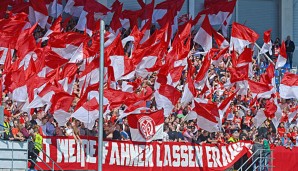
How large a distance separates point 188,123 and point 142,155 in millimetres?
2440

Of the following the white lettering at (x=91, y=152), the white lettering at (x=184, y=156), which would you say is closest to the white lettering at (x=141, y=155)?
the white lettering at (x=184, y=156)

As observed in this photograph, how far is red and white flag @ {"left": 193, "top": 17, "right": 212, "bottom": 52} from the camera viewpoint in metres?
47.0

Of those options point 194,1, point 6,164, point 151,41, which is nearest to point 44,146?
point 6,164

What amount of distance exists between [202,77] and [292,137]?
383 centimetres

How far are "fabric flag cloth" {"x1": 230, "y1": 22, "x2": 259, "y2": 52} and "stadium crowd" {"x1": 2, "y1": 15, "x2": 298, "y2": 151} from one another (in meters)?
0.54

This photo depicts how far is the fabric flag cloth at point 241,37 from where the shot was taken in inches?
1831

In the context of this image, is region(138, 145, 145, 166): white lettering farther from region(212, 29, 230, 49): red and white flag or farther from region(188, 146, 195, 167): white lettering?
region(212, 29, 230, 49): red and white flag

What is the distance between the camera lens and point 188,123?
3997 centimetres

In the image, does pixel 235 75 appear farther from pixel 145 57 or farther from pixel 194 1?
pixel 194 1

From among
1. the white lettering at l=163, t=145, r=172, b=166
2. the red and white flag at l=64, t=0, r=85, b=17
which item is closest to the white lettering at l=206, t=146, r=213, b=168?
the white lettering at l=163, t=145, r=172, b=166

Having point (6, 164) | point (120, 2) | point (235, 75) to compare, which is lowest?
point (6, 164)

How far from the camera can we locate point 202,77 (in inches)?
1679

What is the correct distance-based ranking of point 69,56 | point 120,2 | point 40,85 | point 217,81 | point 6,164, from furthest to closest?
point 120,2
point 217,81
point 69,56
point 40,85
point 6,164

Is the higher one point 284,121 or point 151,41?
point 151,41
